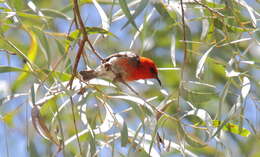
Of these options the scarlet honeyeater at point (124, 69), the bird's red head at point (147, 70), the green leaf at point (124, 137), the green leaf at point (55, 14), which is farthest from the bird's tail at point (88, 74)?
the bird's red head at point (147, 70)

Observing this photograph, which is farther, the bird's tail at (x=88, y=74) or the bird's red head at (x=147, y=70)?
the bird's red head at (x=147, y=70)

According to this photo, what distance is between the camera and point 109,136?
73.0 inches

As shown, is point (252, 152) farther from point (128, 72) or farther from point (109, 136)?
point (109, 136)

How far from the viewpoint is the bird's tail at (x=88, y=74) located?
1892mm

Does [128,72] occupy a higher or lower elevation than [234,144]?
higher

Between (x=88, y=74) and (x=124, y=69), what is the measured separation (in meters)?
0.45

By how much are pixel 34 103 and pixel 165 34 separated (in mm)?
1452

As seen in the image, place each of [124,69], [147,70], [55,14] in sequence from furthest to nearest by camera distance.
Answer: [147,70]
[124,69]
[55,14]

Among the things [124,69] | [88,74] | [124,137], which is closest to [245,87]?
[124,137]

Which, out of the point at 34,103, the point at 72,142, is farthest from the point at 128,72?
the point at 34,103

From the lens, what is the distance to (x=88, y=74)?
1941mm

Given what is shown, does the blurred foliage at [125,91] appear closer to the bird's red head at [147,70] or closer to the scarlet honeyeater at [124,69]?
the scarlet honeyeater at [124,69]

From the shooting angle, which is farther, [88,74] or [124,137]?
[88,74]

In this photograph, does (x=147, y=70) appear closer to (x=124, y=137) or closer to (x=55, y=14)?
(x=55, y=14)
